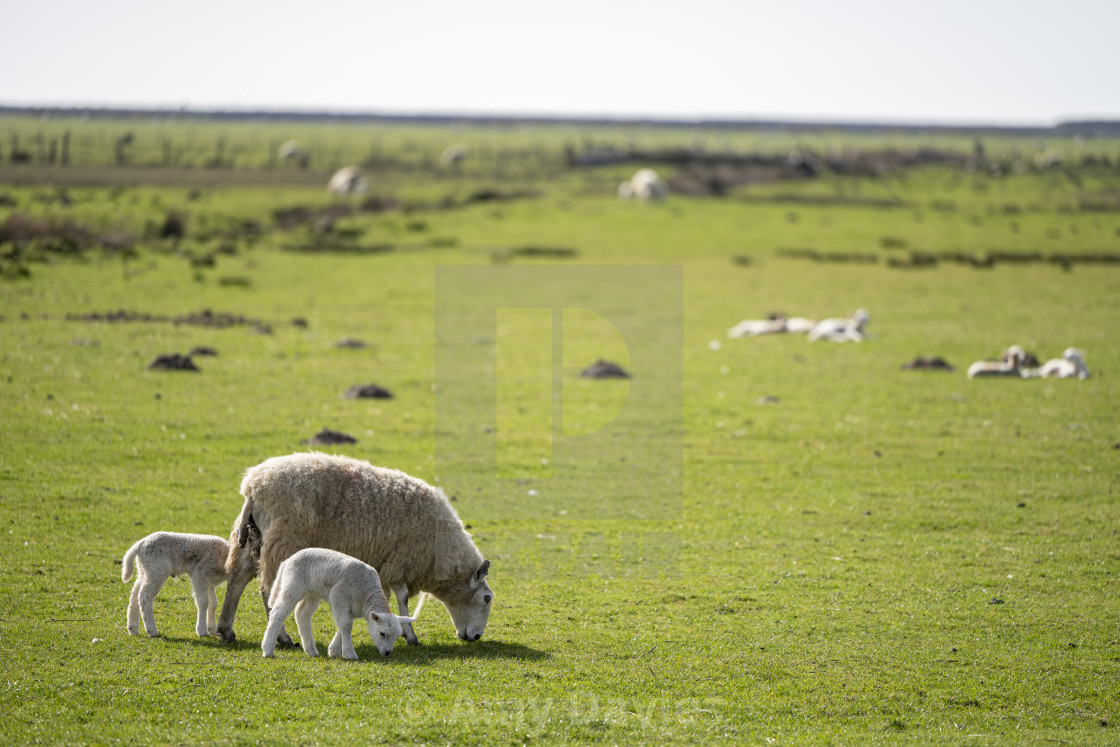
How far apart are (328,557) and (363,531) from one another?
936 mm

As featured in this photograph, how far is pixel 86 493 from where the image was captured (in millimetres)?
14055

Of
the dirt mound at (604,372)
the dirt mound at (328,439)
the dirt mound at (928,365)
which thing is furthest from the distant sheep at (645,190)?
the dirt mound at (328,439)

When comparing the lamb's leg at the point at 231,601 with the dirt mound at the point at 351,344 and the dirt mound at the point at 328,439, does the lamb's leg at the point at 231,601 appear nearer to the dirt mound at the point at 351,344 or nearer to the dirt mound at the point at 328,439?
the dirt mound at the point at 328,439

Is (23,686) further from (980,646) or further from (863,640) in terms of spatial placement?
(980,646)

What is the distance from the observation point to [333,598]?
29.1 ft

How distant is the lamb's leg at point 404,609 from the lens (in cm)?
977

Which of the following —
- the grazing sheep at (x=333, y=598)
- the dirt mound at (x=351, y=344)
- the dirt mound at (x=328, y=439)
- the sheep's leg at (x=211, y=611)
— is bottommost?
the sheep's leg at (x=211, y=611)

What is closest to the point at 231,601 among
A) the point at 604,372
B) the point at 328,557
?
the point at 328,557

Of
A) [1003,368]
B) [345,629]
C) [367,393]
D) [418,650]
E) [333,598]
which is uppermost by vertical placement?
[1003,368]

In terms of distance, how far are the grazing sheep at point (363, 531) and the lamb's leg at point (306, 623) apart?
42cm

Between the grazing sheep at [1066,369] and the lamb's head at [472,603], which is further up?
the grazing sheep at [1066,369]

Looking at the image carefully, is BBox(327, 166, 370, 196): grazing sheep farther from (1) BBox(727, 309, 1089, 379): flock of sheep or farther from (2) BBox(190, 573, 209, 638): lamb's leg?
(2) BBox(190, 573, 209, 638): lamb's leg

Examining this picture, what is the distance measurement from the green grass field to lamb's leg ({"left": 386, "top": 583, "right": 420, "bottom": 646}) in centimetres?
12

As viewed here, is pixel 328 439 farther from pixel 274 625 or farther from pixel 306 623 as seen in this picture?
pixel 274 625
